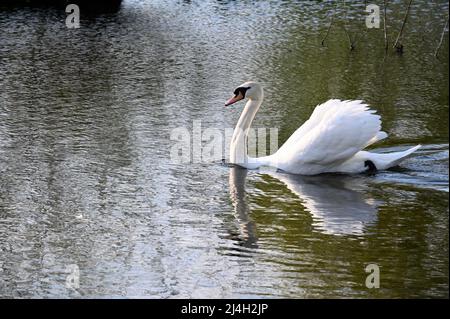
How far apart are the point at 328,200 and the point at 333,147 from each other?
2.99 feet

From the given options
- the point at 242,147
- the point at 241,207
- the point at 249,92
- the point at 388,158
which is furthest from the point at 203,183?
the point at 388,158

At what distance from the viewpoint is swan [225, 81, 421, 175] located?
36.0ft

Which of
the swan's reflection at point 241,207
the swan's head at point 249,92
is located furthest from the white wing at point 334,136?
the swan's head at point 249,92

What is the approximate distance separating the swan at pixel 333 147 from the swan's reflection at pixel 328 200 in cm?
14

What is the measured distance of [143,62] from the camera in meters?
18.0

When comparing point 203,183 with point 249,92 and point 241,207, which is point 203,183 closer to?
point 241,207

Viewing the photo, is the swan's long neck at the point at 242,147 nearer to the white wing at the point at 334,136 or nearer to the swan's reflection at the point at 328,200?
the swan's reflection at the point at 328,200

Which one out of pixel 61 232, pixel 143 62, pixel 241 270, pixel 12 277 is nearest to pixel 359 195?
pixel 241 270

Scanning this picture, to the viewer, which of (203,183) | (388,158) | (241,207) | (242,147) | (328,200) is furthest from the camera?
(242,147)

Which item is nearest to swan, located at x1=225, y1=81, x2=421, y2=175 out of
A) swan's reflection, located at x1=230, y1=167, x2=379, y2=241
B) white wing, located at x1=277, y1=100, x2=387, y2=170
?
white wing, located at x1=277, y1=100, x2=387, y2=170

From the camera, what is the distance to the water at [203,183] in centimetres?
826

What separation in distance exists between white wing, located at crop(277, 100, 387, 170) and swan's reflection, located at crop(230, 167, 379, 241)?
0.26 m

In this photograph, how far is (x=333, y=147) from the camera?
1100cm
